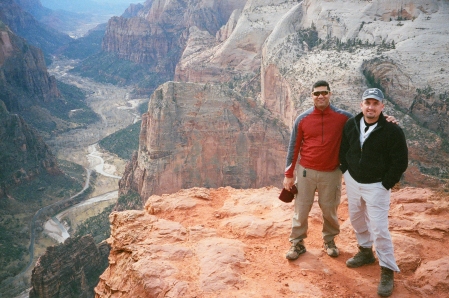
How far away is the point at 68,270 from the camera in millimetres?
23328

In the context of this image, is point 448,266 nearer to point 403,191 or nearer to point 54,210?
point 403,191

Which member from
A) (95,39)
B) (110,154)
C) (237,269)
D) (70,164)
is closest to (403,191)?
(237,269)

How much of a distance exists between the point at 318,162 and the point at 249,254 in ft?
7.29

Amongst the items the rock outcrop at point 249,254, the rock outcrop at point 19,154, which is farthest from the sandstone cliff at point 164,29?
the rock outcrop at point 249,254

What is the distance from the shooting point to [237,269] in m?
6.48

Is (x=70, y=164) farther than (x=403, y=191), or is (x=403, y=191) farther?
(x=70, y=164)

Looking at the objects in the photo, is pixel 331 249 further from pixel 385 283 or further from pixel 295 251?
pixel 385 283

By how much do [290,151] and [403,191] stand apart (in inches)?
209

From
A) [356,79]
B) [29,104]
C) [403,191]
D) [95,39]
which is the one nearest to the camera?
[403,191]

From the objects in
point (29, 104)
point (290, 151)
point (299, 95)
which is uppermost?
point (290, 151)

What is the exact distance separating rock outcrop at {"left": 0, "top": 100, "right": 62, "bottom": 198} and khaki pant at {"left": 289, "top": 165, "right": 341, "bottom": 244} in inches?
1738

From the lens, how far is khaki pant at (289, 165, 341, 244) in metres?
6.63

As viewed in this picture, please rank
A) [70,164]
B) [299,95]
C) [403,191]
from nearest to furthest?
[403,191]
[299,95]
[70,164]

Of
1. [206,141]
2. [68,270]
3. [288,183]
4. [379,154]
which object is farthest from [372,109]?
[206,141]
